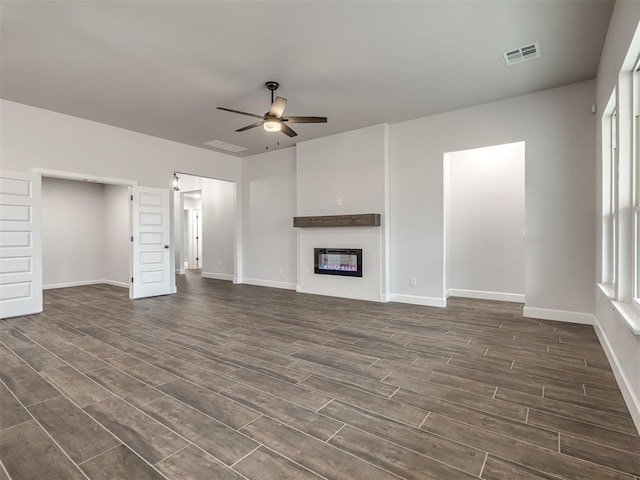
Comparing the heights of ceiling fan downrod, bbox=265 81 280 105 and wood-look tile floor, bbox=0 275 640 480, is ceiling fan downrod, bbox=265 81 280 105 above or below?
above

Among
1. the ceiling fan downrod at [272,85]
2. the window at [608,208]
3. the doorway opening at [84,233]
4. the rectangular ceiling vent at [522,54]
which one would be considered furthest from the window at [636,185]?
the doorway opening at [84,233]

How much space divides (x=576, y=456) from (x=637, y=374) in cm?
74

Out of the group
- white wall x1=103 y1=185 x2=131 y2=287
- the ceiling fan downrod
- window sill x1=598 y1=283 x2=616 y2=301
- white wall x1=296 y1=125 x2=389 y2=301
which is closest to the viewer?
window sill x1=598 y1=283 x2=616 y2=301

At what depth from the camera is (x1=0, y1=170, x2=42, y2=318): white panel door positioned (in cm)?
451

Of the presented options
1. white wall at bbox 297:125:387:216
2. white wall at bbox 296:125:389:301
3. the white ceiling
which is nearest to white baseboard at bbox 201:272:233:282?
white wall at bbox 296:125:389:301

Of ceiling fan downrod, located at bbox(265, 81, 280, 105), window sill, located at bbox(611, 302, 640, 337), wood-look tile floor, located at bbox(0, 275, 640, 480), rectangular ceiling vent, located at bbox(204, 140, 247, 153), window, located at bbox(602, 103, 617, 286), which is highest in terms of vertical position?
rectangular ceiling vent, located at bbox(204, 140, 247, 153)

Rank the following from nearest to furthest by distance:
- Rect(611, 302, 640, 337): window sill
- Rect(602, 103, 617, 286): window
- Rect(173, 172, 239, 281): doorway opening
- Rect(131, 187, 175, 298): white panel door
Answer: Rect(611, 302, 640, 337): window sill < Rect(602, 103, 617, 286): window < Rect(131, 187, 175, 298): white panel door < Rect(173, 172, 239, 281): doorway opening

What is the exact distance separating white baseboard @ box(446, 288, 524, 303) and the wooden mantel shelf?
2.09 m

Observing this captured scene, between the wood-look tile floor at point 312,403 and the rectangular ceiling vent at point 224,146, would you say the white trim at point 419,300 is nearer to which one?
the wood-look tile floor at point 312,403

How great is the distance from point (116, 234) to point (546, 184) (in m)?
8.95

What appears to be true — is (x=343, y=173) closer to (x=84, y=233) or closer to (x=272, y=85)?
(x=272, y=85)

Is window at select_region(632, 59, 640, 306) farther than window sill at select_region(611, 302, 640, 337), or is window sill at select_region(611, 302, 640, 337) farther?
window at select_region(632, 59, 640, 306)

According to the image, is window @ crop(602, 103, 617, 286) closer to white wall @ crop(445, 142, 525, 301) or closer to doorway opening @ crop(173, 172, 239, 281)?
white wall @ crop(445, 142, 525, 301)

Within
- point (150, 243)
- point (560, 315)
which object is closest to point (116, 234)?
point (150, 243)
